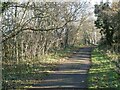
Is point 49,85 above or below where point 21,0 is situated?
below

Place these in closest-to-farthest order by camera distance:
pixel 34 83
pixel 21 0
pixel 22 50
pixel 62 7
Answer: pixel 21 0 → pixel 34 83 → pixel 62 7 → pixel 22 50

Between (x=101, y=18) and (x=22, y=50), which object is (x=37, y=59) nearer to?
(x=22, y=50)

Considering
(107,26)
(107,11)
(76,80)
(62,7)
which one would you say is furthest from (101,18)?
(76,80)

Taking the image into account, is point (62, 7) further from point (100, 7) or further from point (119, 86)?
point (100, 7)

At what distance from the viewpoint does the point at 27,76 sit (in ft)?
43.3

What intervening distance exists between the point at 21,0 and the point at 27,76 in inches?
189

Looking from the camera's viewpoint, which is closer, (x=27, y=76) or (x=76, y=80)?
(x=76, y=80)

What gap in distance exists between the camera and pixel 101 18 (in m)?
37.8

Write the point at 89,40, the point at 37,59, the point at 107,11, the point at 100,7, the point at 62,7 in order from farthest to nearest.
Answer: the point at 89,40 < the point at 100,7 < the point at 107,11 < the point at 37,59 < the point at 62,7

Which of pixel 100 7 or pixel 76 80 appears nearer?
pixel 76 80

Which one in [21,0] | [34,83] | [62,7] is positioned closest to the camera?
[21,0]

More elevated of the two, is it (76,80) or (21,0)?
(21,0)

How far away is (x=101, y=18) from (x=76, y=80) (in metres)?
26.4

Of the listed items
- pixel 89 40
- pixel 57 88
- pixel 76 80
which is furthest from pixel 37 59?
pixel 89 40
